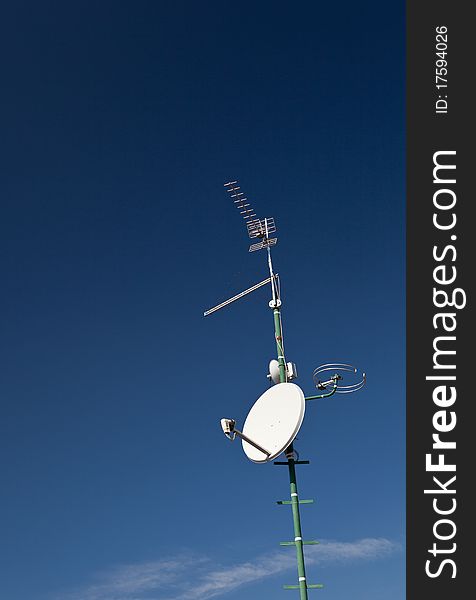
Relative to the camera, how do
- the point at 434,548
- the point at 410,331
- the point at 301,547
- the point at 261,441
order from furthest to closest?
the point at 261,441 < the point at 301,547 < the point at 410,331 < the point at 434,548

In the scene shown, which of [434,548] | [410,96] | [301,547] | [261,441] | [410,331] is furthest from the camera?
[261,441]

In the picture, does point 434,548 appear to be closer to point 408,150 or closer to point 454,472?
point 454,472

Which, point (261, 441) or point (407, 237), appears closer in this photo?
point (407, 237)

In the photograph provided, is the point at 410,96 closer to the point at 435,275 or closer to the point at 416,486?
the point at 435,275

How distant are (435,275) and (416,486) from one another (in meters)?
6.50

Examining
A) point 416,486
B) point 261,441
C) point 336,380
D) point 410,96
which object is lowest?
point 416,486

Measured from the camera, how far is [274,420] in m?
27.7

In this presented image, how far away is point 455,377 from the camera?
71.7 feet

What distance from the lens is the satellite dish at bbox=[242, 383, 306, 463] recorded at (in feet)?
87.2

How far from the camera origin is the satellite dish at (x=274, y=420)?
87.2ft

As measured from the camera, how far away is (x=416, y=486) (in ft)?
70.4

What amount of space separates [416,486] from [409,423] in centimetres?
187

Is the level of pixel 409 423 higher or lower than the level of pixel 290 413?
lower

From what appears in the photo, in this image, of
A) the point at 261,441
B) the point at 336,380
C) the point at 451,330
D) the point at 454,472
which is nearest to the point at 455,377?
the point at 451,330
